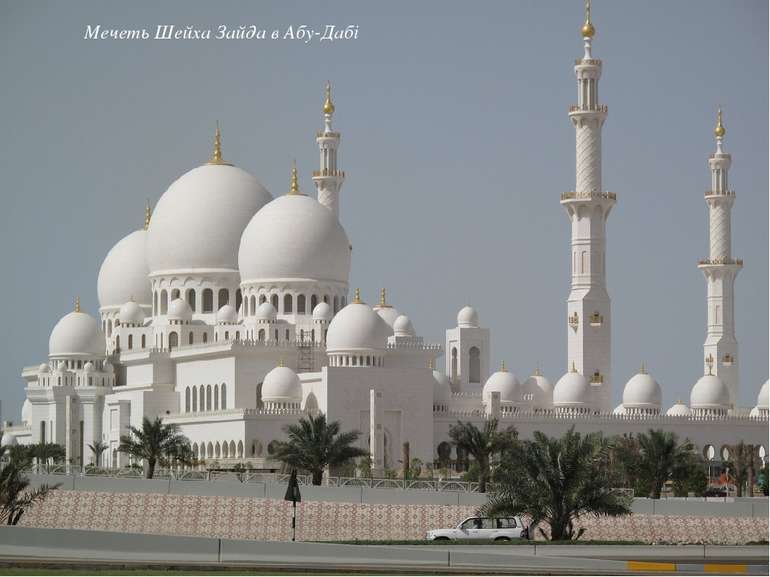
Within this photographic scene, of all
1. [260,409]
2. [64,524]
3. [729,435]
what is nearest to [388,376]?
[260,409]

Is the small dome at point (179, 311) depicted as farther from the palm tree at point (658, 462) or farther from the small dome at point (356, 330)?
the palm tree at point (658, 462)

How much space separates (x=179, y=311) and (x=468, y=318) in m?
10.9

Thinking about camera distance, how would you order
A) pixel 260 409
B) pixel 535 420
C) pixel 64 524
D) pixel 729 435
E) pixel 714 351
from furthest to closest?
pixel 714 351 < pixel 729 435 < pixel 535 420 < pixel 260 409 < pixel 64 524

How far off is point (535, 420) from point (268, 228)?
37.5ft

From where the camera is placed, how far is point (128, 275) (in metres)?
73.9

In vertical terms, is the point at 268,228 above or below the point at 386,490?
above

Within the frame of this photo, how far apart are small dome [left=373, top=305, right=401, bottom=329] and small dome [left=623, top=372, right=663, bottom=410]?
8.92 m

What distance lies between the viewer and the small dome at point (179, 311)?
222ft

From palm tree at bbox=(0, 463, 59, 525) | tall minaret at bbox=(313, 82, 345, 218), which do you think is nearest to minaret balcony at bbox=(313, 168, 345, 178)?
tall minaret at bbox=(313, 82, 345, 218)

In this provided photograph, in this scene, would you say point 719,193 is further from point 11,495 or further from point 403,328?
point 11,495

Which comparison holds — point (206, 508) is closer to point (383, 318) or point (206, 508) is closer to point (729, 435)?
point (383, 318)

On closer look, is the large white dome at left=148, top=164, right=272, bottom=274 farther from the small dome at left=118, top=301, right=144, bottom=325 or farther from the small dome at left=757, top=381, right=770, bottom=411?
the small dome at left=757, top=381, right=770, bottom=411

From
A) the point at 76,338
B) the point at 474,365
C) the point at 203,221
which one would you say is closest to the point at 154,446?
the point at 203,221

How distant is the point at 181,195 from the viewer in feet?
226
